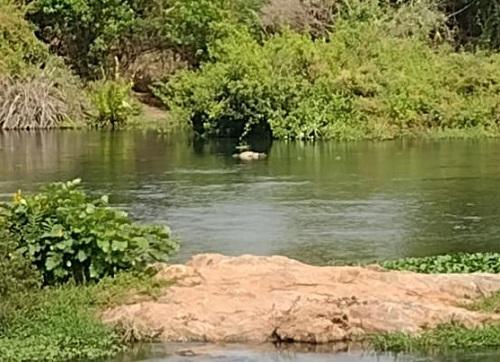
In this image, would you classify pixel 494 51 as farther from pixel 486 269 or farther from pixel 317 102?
pixel 486 269

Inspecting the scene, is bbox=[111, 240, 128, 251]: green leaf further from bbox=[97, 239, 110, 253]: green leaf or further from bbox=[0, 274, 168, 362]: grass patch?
bbox=[0, 274, 168, 362]: grass patch

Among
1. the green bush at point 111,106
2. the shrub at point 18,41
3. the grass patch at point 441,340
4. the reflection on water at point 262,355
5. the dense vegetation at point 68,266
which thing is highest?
the shrub at point 18,41

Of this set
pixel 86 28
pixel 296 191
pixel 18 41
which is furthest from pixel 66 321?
pixel 86 28

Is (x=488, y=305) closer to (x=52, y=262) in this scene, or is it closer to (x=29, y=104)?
(x=52, y=262)

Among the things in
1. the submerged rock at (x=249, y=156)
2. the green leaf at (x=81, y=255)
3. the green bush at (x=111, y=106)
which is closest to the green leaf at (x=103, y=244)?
the green leaf at (x=81, y=255)

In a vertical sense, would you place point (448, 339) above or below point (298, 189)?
below

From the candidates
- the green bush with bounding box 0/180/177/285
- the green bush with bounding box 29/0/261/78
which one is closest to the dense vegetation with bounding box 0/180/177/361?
the green bush with bounding box 0/180/177/285

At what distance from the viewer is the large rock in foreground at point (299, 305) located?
363 inches

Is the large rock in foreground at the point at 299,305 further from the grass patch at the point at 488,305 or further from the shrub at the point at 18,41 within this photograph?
the shrub at the point at 18,41

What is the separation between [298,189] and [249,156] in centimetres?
666

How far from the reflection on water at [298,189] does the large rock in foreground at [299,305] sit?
9.45ft

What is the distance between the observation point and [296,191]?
20625 mm

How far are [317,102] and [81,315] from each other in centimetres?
2471

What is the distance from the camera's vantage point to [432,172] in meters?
23.6
